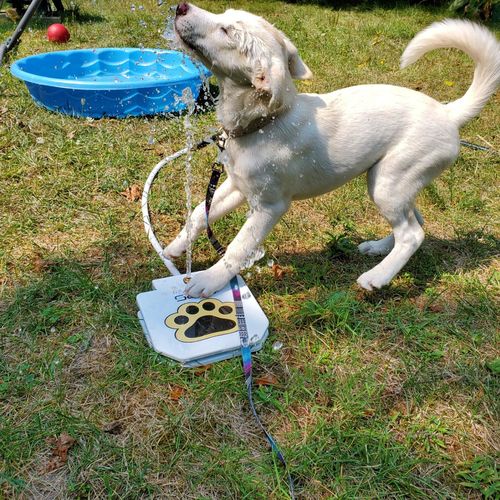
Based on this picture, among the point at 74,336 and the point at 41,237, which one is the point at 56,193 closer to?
the point at 41,237

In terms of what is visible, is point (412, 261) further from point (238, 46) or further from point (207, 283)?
point (238, 46)

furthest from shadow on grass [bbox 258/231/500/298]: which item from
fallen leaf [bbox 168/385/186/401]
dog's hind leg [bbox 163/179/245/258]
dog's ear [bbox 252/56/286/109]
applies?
dog's ear [bbox 252/56/286/109]

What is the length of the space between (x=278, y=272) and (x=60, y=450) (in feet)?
4.52

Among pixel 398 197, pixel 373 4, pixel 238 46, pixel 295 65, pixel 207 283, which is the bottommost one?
pixel 373 4

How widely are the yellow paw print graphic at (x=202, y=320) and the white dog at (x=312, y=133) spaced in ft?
0.27

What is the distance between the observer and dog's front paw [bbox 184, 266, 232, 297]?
7.90 feet

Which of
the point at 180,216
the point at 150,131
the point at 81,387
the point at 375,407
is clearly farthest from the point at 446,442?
the point at 150,131

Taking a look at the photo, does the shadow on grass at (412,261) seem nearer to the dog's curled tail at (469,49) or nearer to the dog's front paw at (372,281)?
the dog's front paw at (372,281)

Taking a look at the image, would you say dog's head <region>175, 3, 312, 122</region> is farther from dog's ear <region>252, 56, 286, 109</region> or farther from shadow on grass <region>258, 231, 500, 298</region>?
shadow on grass <region>258, 231, 500, 298</region>

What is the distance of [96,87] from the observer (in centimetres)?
395

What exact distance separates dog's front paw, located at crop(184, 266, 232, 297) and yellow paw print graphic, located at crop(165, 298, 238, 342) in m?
0.05

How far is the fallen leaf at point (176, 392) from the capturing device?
2.01 m

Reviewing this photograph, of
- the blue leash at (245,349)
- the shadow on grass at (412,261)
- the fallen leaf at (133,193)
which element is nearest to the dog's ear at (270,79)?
the blue leash at (245,349)

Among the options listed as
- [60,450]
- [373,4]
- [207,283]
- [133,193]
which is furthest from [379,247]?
[373,4]
